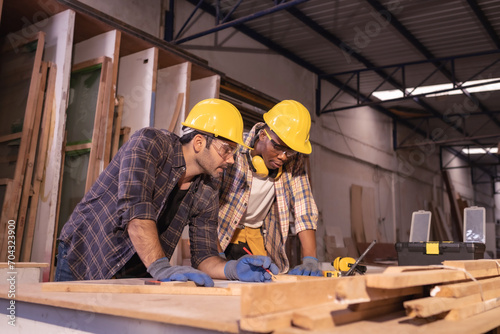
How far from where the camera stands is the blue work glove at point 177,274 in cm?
177

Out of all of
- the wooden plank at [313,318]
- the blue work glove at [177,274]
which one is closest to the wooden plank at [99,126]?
the blue work glove at [177,274]

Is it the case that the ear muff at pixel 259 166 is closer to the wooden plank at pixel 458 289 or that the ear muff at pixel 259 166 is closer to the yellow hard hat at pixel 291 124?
the yellow hard hat at pixel 291 124

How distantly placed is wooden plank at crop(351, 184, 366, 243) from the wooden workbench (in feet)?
31.0

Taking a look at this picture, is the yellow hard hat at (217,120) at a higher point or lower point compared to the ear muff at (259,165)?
higher

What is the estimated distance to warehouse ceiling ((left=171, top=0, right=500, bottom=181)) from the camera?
7227 millimetres

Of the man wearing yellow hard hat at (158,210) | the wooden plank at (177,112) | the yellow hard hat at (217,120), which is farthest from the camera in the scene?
the wooden plank at (177,112)

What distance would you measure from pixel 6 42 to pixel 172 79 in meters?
1.67

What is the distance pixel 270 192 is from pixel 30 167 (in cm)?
200

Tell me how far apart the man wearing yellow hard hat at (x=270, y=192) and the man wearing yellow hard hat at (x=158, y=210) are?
0.35 m

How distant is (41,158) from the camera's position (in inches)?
146

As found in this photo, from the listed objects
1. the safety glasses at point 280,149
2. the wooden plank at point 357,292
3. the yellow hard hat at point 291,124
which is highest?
the yellow hard hat at point 291,124

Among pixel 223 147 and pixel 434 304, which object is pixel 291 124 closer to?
pixel 223 147

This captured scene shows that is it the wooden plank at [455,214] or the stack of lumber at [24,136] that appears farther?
the wooden plank at [455,214]

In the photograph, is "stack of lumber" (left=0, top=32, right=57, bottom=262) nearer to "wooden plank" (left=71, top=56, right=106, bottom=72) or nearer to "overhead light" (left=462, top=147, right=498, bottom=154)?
"wooden plank" (left=71, top=56, right=106, bottom=72)
